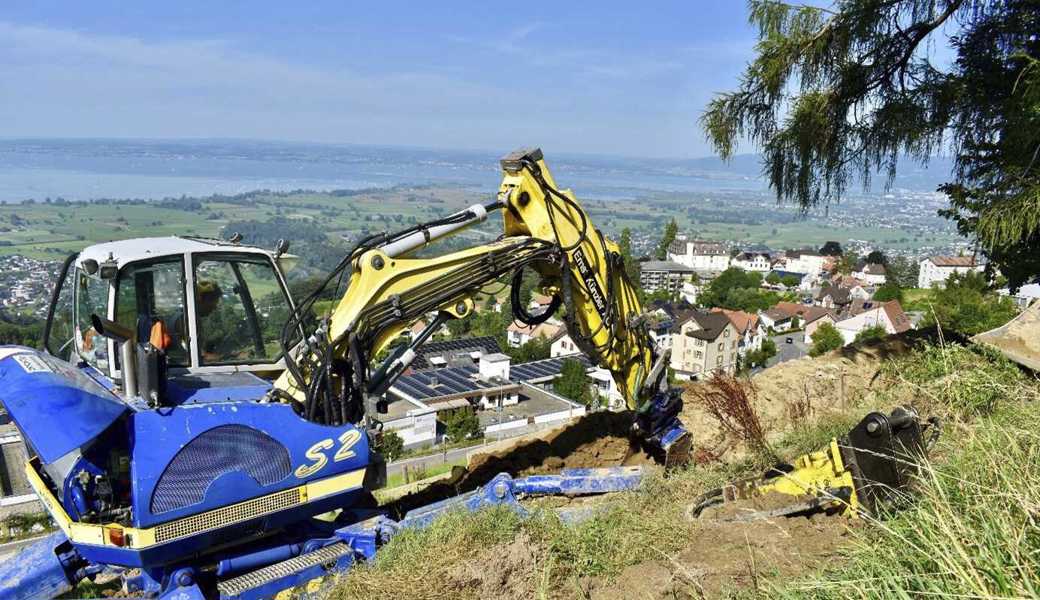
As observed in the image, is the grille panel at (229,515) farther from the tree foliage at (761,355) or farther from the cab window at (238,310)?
the tree foliage at (761,355)

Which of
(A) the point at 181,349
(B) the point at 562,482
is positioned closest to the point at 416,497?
(B) the point at 562,482

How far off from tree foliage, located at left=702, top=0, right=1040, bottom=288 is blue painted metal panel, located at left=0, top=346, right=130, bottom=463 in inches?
272

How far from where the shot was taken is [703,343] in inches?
1841

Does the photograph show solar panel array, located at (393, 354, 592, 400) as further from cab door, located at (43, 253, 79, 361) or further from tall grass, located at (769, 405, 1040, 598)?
tall grass, located at (769, 405, 1040, 598)

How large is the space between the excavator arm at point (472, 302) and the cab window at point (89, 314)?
129cm

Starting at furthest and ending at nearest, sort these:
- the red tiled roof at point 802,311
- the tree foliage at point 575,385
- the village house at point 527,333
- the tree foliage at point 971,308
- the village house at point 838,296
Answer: the village house at point 838,296, the red tiled roof at point 802,311, the village house at point 527,333, the tree foliage at point 575,385, the tree foliage at point 971,308

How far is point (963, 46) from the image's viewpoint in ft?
26.7

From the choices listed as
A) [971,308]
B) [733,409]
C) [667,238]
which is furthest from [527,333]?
[733,409]

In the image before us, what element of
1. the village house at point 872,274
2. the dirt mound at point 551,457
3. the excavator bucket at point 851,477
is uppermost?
the excavator bucket at point 851,477

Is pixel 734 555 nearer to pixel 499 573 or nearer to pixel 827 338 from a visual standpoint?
pixel 499 573

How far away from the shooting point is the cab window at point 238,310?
557cm

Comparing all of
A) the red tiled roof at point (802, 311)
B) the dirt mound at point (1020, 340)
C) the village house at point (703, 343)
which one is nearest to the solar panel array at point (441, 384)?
the village house at point (703, 343)

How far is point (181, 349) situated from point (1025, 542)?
17.0 feet

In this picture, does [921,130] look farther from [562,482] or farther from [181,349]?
[181,349]
